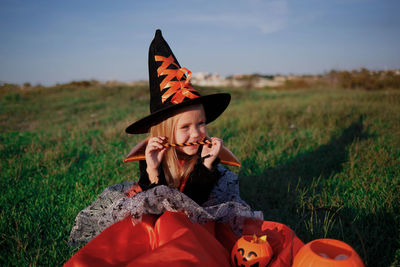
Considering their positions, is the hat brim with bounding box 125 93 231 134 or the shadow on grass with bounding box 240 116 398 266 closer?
the hat brim with bounding box 125 93 231 134

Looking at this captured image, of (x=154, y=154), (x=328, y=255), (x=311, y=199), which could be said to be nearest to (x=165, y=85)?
(x=154, y=154)

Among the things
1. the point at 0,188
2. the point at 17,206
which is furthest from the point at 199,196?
the point at 0,188

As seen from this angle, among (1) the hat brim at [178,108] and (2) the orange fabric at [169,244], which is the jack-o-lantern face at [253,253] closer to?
(2) the orange fabric at [169,244]

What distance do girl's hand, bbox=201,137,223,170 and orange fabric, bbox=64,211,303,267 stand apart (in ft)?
1.81

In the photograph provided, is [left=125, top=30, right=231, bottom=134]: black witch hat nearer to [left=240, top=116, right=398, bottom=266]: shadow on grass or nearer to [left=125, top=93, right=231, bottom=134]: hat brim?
[left=125, top=93, right=231, bottom=134]: hat brim

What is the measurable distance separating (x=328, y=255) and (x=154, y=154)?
154 cm

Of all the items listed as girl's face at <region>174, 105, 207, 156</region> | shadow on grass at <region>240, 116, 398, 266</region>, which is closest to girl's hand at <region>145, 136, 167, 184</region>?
→ girl's face at <region>174, 105, 207, 156</region>

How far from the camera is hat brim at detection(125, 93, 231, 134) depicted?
90.9 inches

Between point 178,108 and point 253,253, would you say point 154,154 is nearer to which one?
point 178,108

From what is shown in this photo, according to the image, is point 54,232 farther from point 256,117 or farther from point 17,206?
point 256,117

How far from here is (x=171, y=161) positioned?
2.53m

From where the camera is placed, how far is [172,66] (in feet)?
7.98

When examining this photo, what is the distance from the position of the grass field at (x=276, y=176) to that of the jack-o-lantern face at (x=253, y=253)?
291 mm

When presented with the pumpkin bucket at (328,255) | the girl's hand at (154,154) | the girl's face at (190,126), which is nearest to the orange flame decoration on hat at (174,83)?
the girl's face at (190,126)
